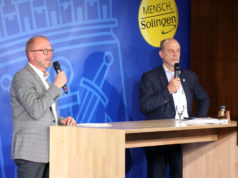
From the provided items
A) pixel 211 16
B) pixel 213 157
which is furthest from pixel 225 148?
pixel 211 16

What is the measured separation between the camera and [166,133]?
4.59m

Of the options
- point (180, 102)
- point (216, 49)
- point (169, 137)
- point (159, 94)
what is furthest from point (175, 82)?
point (216, 49)

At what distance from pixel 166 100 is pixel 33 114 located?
5.67 ft

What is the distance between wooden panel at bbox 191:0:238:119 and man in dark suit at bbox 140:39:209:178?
0.74 m

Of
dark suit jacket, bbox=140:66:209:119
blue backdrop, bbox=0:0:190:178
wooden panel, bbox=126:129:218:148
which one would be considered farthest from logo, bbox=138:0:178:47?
wooden panel, bbox=126:129:218:148

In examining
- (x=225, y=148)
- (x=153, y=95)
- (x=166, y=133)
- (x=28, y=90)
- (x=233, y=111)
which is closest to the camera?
(x=28, y=90)

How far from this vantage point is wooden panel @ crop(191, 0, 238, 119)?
20.2 ft

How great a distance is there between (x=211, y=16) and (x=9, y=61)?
2.60 metres

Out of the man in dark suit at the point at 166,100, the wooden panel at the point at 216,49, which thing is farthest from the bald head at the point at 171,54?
the wooden panel at the point at 216,49

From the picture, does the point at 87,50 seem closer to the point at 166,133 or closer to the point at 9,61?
the point at 9,61

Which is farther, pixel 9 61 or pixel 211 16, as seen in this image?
pixel 211 16

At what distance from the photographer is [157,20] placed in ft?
21.0

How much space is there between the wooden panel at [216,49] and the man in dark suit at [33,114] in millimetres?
2719

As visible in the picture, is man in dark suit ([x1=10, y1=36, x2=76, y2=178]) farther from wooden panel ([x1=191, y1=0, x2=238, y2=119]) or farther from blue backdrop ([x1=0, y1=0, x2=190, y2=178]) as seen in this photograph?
wooden panel ([x1=191, y1=0, x2=238, y2=119])
